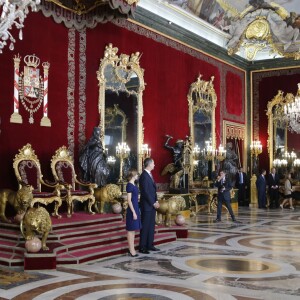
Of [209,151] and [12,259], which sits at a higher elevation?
[209,151]

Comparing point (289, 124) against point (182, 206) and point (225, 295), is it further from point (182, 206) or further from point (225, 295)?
point (225, 295)

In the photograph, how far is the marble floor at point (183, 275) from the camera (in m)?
5.52

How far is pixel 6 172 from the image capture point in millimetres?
9422

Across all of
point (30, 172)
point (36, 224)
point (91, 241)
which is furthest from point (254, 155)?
point (36, 224)

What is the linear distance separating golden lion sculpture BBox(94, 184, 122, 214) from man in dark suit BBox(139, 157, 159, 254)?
2.29 m

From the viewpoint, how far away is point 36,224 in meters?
6.90

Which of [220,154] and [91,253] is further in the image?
[220,154]

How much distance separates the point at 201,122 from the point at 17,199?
28.6 ft

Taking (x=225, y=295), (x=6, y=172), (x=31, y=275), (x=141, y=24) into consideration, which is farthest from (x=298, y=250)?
(x=141, y=24)

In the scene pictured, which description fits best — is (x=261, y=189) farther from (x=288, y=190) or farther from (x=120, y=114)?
(x=120, y=114)

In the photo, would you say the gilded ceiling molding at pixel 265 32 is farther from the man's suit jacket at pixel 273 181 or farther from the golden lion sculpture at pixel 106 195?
the golden lion sculpture at pixel 106 195

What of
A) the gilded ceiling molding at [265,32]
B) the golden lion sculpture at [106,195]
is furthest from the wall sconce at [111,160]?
the gilded ceiling molding at [265,32]

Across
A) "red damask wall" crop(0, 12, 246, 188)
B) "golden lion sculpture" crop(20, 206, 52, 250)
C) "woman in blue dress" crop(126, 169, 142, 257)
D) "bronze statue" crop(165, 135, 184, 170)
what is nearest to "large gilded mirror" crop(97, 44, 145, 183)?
"red damask wall" crop(0, 12, 246, 188)

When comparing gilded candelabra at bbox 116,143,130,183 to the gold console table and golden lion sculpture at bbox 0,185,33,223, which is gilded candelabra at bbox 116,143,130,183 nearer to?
the gold console table
